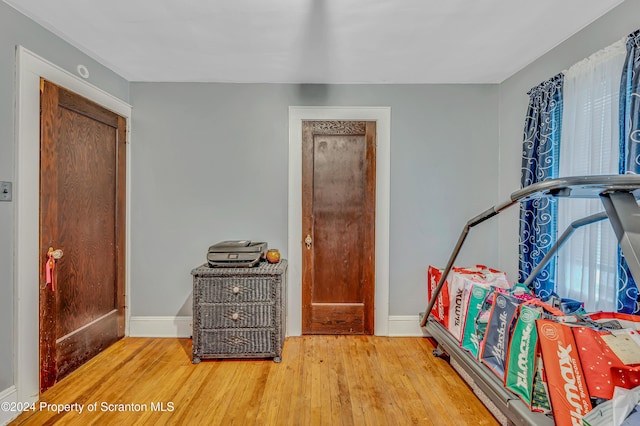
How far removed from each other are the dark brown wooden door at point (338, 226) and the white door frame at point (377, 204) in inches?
1.9

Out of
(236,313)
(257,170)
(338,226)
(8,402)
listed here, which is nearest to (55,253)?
(8,402)

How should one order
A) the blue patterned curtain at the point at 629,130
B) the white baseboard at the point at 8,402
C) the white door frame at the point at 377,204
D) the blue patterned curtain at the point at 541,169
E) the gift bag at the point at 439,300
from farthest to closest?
1. the white door frame at the point at 377,204
2. the gift bag at the point at 439,300
3. the blue patterned curtain at the point at 541,169
4. the white baseboard at the point at 8,402
5. the blue patterned curtain at the point at 629,130

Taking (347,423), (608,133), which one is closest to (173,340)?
(347,423)

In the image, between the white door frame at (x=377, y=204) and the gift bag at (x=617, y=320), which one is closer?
the gift bag at (x=617, y=320)

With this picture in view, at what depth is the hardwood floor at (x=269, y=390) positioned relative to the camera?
5.96ft

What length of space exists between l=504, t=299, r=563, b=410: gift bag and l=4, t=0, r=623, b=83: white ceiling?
69.3 inches

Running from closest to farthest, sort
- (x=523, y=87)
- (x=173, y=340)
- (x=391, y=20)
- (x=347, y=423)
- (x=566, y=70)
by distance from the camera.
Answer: (x=347, y=423)
(x=391, y=20)
(x=566, y=70)
(x=523, y=87)
(x=173, y=340)

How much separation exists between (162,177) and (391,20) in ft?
7.80

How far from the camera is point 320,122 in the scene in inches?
114

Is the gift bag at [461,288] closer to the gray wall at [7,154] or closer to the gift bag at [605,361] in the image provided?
the gift bag at [605,361]

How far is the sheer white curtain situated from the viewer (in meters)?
1.76

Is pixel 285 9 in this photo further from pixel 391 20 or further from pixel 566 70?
pixel 566 70

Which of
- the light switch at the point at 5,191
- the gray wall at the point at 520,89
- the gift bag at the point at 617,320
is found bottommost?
the gift bag at the point at 617,320

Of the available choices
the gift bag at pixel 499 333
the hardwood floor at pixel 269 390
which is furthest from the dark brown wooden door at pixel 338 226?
the gift bag at pixel 499 333
